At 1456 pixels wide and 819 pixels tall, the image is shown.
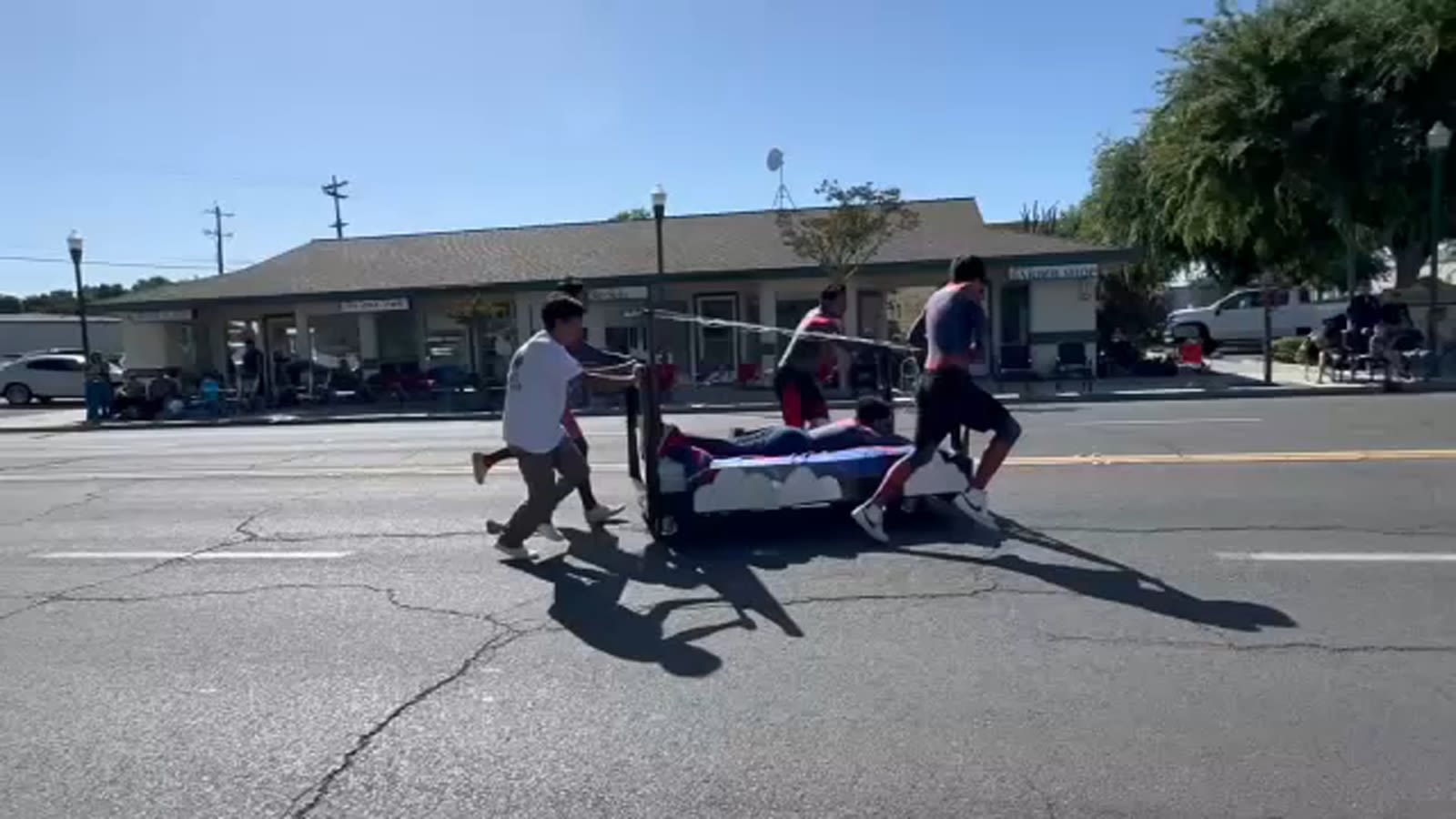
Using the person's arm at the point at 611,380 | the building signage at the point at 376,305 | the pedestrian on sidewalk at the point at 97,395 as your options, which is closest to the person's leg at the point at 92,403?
the pedestrian on sidewalk at the point at 97,395

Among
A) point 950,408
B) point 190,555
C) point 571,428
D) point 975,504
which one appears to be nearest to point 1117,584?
point 975,504

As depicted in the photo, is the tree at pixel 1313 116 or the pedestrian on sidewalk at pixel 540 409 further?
the tree at pixel 1313 116

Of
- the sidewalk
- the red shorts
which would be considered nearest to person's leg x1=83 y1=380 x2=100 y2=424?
the sidewalk

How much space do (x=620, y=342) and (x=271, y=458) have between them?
44.2ft

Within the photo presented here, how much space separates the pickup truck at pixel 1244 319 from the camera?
31531 mm

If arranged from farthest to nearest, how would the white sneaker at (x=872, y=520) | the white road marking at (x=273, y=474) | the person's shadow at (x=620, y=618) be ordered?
the white road marking at (x=273, y=474) → the white sneaker at (x=872, y=520) → the person's shadow at (x=620, y=618)

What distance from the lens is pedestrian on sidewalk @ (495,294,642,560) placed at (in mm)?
6355

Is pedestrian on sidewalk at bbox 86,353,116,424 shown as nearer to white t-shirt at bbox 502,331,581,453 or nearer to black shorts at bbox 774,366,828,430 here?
black shorts at bbox 774,366,828,430

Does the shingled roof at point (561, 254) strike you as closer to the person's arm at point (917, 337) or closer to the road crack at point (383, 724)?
the person's arm at point (917, 337)

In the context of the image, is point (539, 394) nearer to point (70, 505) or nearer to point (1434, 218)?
point (70, 505)

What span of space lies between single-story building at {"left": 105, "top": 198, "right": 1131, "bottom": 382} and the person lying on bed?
14.7m

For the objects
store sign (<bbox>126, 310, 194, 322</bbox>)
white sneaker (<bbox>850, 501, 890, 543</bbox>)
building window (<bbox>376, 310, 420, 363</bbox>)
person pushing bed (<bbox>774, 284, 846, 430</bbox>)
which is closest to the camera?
white sneaker (<bbox>850, 501, 890, 543</bbox>)

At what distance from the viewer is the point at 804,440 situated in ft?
23.5

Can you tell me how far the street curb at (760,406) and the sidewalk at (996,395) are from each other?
0.02 m
